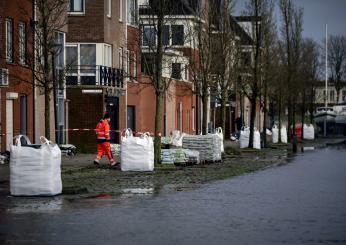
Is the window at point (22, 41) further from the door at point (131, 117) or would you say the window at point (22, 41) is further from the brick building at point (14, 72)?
the door at point (131, 117)

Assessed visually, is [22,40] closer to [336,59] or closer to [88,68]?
[88,68]

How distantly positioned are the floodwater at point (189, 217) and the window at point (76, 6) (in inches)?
1046

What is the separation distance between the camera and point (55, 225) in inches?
618

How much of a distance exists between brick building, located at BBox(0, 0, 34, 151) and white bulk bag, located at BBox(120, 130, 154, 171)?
5.35 metres

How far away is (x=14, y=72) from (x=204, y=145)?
A: 7.34m

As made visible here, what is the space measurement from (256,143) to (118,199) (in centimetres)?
3815

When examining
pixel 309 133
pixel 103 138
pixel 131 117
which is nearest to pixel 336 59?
pixel 309 133

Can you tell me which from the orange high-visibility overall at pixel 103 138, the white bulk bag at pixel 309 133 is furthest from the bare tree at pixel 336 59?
the orange high-visibility overall at pixel 103 138

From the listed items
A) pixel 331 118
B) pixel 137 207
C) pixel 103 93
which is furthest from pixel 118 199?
pixel 331 118

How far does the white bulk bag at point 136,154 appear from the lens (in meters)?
31.4

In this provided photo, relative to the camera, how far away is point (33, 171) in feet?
72.2

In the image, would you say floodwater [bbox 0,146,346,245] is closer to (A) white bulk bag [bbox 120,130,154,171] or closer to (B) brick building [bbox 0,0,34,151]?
(A) white bulk bag [bbox 120,130,154,171]

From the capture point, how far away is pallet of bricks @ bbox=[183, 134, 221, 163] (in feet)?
126

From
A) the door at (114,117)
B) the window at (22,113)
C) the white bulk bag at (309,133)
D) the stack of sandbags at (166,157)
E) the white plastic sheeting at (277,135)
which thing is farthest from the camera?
the white bulk bag at (309,133)
